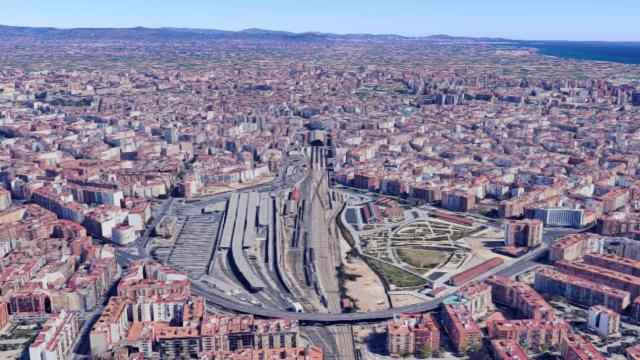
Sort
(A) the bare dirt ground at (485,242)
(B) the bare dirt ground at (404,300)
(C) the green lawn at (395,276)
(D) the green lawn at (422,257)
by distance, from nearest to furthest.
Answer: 1. (B) the bare dirt ground at (404,300)
2. (C) the green lawn at (395,276)
3. (D) the green lawn at (422,257)
4. (A) the bare dirt ground at (485,242)

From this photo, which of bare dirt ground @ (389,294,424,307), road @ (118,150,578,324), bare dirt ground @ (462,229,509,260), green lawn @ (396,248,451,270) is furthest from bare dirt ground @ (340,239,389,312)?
bare dirt ground @ (462,229,509,260)

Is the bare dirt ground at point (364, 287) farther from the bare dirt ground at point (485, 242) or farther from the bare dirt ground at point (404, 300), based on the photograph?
the bare dirt ground at point (485, 242)

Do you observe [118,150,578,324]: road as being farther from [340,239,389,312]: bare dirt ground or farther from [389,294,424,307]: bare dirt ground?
[340,239,389,312]: bare dirt ground

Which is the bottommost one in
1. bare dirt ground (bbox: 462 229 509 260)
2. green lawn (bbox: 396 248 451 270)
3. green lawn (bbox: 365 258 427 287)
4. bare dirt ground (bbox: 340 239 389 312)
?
bare dirt ground (bbox: 340 239 389 312)

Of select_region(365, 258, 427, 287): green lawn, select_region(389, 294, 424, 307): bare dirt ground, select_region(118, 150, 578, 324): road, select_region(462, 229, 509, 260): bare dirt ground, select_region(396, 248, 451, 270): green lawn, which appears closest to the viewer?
select_region(118, 150, 578, 324): road

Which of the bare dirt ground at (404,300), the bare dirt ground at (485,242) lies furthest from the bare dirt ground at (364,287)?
the bare dirt ground at (485,242)

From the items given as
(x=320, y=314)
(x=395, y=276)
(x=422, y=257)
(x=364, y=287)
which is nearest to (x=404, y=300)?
(x=364, y=287)

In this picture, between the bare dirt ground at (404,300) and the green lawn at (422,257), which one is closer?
the bare dirt ground at (404,300)

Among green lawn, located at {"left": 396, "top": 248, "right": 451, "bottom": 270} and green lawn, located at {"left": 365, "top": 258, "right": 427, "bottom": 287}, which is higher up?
green lawn, located at {"left": 396, "top": 248, "right": 451, "bottom": 270}

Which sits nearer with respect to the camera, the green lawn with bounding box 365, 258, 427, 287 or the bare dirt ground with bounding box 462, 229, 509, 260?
the green lawn with bounding box 365, 258, 427, 287
